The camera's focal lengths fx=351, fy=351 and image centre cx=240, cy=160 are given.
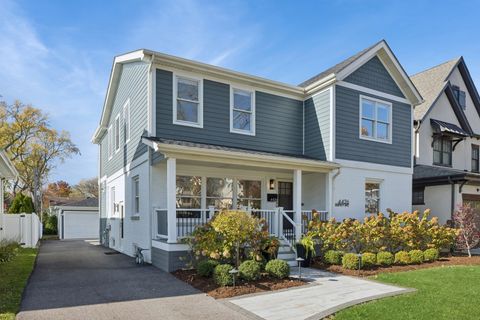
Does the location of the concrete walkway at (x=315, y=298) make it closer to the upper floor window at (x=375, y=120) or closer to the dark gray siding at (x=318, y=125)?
the dark gray siding at (x=318, y=125)

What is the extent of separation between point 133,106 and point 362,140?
8.64 meters

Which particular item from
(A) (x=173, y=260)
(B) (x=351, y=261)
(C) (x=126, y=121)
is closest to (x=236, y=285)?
(A) (x=173, y=260)

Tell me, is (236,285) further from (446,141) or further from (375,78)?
(446,141)

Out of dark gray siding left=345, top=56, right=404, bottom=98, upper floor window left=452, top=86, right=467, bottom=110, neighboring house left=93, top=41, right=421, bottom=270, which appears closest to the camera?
neighboring house left=93, top=41, right=421, bottom=270

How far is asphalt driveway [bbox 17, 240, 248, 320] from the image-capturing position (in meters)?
5.92

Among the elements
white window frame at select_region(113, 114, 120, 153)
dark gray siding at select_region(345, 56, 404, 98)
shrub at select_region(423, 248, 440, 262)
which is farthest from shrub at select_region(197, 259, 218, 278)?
white window frame at select_region(113, 114, 120, 153)

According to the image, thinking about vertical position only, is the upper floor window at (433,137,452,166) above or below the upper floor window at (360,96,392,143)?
below

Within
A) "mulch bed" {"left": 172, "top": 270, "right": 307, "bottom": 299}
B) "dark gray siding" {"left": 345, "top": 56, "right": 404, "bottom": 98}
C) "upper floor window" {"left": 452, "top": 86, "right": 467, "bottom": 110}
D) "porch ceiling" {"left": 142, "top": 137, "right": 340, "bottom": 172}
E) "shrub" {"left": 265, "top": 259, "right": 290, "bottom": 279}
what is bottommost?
"mulch bed" {"left": 172, "top": 270, "right": 307, "bottom": 299}

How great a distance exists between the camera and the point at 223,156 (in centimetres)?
1012

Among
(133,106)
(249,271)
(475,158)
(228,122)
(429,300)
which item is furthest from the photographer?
(475,158)

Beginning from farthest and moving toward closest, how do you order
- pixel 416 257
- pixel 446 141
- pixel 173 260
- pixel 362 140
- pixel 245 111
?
pixel 446 141
pixel 362 140
pixel 245 111
pixel 416 257
pixel 173 260

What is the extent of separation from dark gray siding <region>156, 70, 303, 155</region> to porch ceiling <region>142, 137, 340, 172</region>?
0.63 metres

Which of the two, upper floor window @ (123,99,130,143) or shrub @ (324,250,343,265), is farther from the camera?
upper floor window @ (123,99,130,143)

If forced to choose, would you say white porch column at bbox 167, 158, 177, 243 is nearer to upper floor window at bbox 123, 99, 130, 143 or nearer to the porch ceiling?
the porch ceiling
